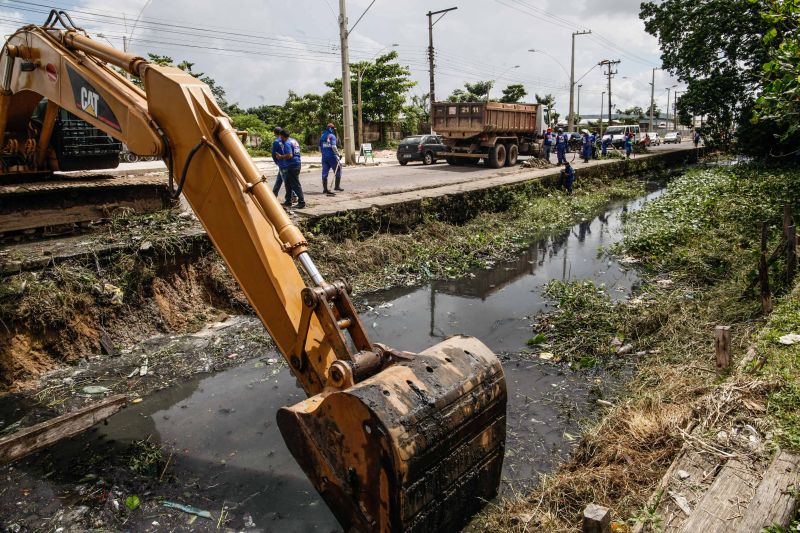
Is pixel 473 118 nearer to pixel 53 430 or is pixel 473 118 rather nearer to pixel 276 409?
pixel 276 409

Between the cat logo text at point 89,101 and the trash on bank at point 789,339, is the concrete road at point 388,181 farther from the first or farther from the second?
the trash on bank at point 789,339

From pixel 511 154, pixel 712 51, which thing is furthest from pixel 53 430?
pixel 712 51

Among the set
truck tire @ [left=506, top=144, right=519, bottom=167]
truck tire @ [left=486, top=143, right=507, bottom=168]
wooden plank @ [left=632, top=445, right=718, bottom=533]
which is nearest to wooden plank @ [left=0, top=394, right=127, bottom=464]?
wooden plank @ [left=632, top=445, right=718, bottom=533]

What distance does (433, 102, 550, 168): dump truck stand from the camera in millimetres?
19547

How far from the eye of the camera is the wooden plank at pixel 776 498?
8.68 ft

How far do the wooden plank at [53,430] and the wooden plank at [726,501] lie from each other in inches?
172

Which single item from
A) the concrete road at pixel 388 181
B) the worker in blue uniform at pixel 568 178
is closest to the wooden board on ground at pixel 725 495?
the concrete road at pixel 388 181

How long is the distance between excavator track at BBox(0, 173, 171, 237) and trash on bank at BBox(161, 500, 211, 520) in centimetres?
472

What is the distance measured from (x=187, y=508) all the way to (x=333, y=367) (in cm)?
184

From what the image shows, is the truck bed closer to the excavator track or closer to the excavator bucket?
the excavator track

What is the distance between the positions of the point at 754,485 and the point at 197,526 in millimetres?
3406

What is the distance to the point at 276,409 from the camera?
518cm

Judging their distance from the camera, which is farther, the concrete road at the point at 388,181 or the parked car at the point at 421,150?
the parked car at the point at 421,150

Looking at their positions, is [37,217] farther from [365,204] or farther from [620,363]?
[620,363]
